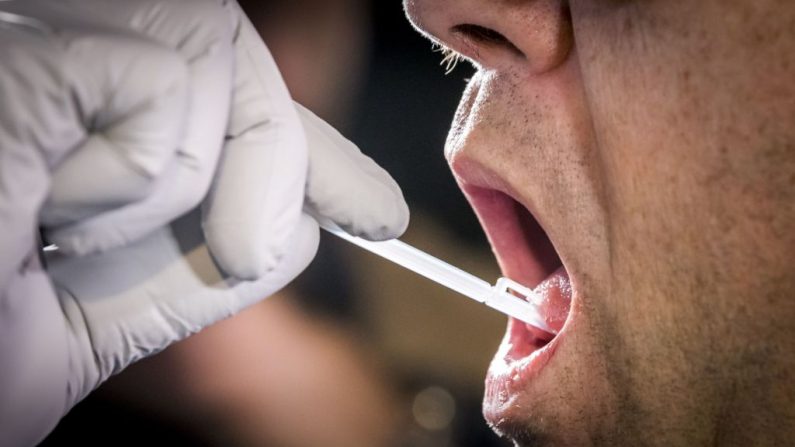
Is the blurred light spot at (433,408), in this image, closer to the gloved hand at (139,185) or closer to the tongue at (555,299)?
the tongue at (555,299)

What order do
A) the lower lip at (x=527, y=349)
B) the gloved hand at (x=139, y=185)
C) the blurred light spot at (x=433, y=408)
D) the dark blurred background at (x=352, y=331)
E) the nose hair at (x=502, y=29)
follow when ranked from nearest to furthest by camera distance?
the gloved hand at (x=139, y=185) < the nose hair at (x=502, y=29) < the lower lip at (x=527, y=349) < the dark blurred background at (x=352, y=331) < the blurred light spot at (x=433, y=408)

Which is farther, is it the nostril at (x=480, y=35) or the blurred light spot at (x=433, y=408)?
the blurred light spot at (x=433, y=408)

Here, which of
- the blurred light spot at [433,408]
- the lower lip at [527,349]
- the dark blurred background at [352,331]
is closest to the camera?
the lower lip at [527,349]

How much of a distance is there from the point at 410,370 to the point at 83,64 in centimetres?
135

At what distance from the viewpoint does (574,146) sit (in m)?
0.73

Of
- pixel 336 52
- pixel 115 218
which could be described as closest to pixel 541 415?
pixel 115 218

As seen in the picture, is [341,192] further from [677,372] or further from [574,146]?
[677,372]

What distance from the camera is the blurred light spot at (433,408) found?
1.75 metres

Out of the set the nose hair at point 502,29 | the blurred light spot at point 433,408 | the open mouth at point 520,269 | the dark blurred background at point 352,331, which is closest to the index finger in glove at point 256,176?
the nose hair at point 502,29

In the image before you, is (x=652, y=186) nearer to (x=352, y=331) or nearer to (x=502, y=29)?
(x=502, y=29)

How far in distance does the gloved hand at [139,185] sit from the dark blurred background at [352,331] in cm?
77

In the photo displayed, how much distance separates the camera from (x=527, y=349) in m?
1.02

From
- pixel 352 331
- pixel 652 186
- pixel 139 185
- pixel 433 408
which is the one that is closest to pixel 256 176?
pixel 139 185

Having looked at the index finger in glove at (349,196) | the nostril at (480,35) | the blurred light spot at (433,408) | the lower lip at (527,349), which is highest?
the nostril at (480,35)
